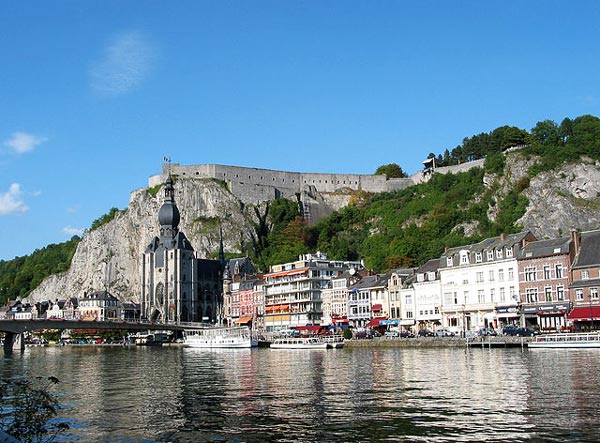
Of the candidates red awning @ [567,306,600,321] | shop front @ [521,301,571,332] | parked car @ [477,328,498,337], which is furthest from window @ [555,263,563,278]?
parked car @ [477,328,498,337]

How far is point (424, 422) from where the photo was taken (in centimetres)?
2092

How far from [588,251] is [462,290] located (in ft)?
48.6

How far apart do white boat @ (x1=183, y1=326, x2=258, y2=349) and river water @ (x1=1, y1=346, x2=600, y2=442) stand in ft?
130

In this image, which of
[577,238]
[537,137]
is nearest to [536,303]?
[577,238]

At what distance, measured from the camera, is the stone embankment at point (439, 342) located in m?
56.6

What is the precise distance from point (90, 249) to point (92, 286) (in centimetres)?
855

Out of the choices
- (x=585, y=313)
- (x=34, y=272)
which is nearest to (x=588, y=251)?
(x=585, y=313)

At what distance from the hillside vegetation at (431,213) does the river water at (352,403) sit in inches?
2536

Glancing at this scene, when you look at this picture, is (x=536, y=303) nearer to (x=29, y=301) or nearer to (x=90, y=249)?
(x=90, y=249)

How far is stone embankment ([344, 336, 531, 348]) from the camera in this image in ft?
186

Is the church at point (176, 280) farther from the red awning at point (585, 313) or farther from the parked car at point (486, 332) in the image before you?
the red awning at point (585, 313)

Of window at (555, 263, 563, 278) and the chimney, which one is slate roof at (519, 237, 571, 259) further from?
window at (555, 263, 563, 278)

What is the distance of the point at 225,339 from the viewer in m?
83.6

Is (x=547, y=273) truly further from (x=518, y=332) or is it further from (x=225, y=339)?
(x=225, y=339)
